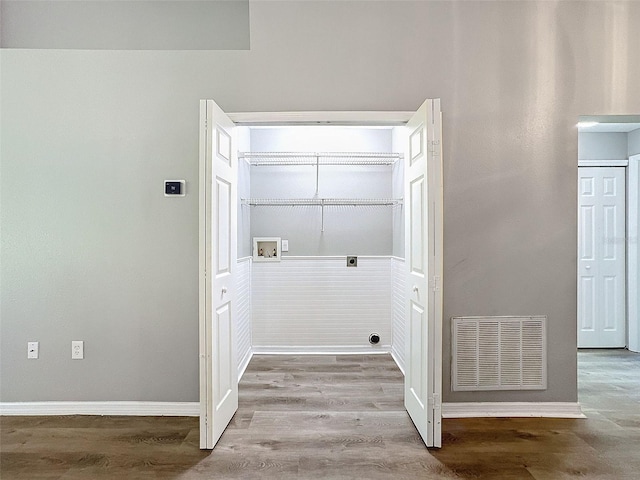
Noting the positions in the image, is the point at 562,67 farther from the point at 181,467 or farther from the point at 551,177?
the point at 181,467

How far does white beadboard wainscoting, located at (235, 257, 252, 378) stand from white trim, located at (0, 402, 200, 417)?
0.94 metres

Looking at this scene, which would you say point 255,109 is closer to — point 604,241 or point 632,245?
point 604,241

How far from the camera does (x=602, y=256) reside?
4918mm

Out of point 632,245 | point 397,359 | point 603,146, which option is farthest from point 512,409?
point 603,146

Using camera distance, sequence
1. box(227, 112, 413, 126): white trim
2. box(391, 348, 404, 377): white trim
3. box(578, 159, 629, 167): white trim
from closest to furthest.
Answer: box(227, 112, 413, 126): white trim, box(391, 348, 404, 377): white trim, box(578, 159, 629, 167): white trim

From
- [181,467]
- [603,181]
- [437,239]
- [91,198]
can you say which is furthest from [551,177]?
[91,198]

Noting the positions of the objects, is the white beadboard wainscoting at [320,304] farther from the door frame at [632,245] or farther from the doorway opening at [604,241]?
the door frame at [632,245]

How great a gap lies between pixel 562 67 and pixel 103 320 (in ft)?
12.1

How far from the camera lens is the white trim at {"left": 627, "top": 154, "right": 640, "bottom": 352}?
15.7 feet

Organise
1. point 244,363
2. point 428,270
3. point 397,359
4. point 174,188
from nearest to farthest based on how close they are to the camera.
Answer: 1. point 428,270
2. point 174,188
3. point 244,363
4. point 397,359

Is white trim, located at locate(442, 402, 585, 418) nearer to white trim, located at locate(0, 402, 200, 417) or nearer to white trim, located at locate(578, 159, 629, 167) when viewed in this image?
white trim, located at locate(0, 402, 200, 417)

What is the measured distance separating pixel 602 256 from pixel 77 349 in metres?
5.39

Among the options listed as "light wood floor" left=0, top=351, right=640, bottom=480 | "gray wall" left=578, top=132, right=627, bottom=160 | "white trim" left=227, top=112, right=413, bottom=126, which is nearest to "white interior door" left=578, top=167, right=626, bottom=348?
"gray wall" left=578, top=132, right=627, bottom=160

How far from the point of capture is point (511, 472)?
7.43 ft
